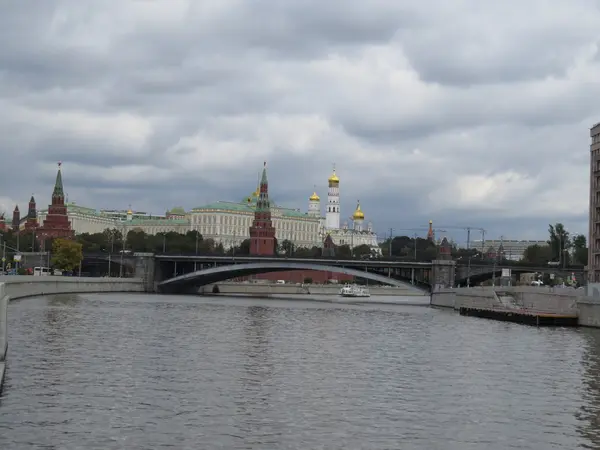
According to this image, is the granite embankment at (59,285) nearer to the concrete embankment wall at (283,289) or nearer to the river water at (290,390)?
the river water at (290,390)

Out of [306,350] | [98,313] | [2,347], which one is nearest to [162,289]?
[98,313]

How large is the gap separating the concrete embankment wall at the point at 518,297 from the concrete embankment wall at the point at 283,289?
165ft

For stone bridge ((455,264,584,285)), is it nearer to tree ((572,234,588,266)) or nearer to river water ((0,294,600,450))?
tree ((572,234,588,266))

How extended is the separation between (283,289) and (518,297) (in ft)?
297

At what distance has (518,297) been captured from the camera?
88.9 m

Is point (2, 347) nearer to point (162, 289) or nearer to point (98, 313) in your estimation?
point (98, 313)

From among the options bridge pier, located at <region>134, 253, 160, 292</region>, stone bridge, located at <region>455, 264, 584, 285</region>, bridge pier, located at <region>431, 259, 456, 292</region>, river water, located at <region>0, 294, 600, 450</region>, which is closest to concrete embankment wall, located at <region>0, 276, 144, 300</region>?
bridge pier, located at <region>134, 253, 160, 292</region>

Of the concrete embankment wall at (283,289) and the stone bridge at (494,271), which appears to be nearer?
the stone bridge at (494,271)

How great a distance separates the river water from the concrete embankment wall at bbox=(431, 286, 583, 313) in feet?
56.7

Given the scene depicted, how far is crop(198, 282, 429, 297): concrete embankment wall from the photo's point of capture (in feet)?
538

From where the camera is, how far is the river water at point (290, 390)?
25062 millimetres

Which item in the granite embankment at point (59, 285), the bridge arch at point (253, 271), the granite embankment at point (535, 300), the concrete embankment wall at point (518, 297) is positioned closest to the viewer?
the granite embankment at point (535, 300)

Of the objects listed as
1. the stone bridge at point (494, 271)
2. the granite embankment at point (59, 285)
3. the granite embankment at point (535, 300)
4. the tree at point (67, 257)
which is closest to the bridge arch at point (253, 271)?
the stone bridge at point (494, 271)

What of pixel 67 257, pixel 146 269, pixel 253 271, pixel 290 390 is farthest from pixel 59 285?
pixel 290 390
